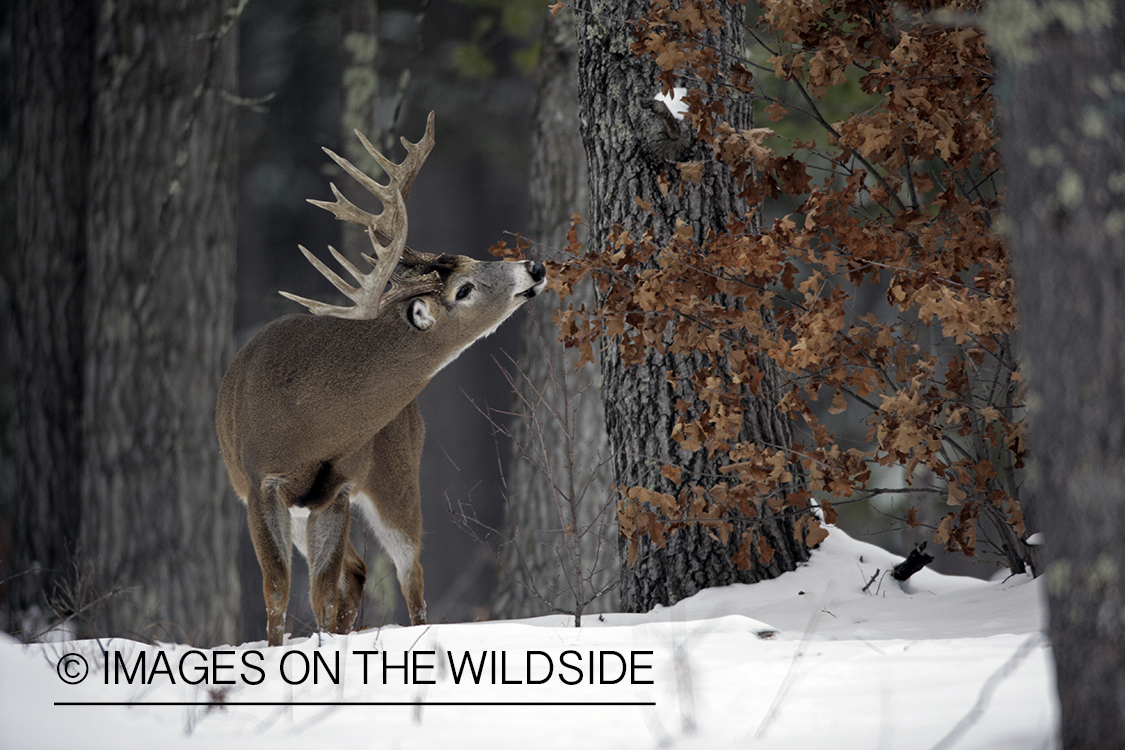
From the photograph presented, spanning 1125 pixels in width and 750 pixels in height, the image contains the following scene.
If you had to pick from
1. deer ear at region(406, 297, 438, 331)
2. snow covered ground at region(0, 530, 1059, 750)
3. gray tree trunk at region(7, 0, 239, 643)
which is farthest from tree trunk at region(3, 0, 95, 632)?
deer ear at region(406, 297, 438, 331)

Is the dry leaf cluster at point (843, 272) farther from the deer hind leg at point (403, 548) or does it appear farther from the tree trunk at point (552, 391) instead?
the tree trunk at point (552, 391)

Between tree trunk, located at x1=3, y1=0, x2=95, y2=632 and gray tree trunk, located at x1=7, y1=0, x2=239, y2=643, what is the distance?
0.02m

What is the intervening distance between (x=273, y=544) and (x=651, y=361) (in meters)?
2.04

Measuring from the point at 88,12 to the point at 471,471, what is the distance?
1097 centimetres

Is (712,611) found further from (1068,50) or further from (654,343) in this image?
(1068,50)

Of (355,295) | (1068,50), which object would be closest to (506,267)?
(355,295)

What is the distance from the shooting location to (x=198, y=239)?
25.9 ft

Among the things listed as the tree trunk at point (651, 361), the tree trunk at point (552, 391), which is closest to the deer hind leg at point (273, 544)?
the tree trunk at point (651, 361)

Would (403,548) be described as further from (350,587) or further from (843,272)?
(843,272)

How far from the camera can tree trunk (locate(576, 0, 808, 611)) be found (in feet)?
16.9

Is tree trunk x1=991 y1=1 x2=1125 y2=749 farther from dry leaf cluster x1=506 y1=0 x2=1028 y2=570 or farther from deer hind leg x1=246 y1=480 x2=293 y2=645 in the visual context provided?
deer hind leg x1=246 y1=480 x2=293 y2=645

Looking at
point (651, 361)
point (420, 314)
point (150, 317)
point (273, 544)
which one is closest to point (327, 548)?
point (273, 544)

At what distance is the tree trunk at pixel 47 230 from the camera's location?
792cm

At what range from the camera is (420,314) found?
15.7 ft
